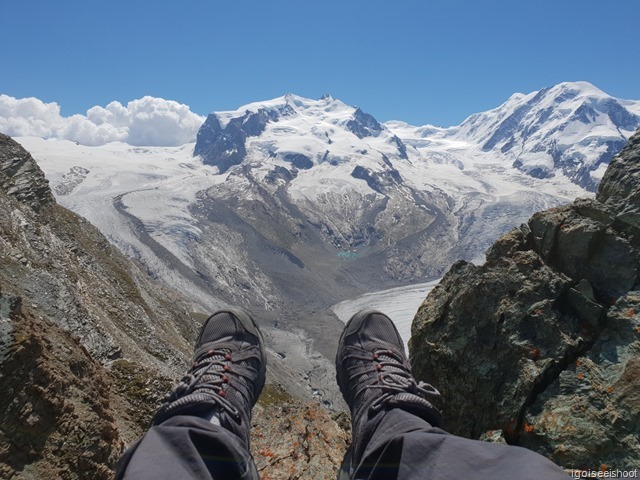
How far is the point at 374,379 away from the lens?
5.86m

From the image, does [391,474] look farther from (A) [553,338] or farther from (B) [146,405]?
(B) [146,405]

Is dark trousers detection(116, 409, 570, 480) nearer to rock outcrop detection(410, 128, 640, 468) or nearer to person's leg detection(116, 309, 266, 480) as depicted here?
person's leg detection(116, 309, 266, 480)

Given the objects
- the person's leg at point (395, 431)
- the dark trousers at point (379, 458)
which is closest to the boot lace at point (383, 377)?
the person's leg at point (395, 431)

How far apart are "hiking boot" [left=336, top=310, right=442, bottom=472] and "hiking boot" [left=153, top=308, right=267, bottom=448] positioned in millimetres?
1354

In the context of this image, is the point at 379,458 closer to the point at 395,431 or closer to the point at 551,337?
the point at 395,431

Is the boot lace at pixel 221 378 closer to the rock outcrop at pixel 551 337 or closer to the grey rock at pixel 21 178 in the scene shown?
the rock outcrop at pixel 551 337

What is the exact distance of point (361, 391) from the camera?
19.0 ft

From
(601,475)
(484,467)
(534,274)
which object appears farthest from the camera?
(534,274)

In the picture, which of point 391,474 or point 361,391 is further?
point 361,391

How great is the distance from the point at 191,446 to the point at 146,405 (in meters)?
5.75

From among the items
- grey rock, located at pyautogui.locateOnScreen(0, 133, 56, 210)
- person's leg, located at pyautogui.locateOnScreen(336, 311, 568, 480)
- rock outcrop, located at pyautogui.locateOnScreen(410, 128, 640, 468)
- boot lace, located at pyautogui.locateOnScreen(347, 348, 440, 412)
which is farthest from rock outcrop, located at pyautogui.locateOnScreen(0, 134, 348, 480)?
grey rock, located at pyautogui.locateOnScreen(0, 133, 56, 210)

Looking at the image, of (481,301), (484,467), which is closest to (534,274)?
(481,301)

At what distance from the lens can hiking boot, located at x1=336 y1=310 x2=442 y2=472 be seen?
16.2 ft

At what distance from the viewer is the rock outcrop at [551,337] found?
5738 millimetres
